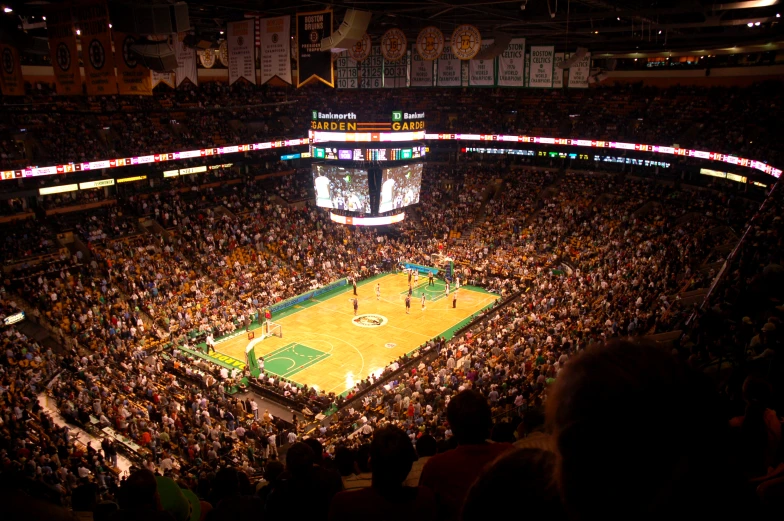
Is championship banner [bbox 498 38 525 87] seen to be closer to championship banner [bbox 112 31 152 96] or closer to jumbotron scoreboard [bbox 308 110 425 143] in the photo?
jumbotron scoreboard [bbox 308 110 425 143]

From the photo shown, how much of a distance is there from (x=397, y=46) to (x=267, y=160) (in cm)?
2191

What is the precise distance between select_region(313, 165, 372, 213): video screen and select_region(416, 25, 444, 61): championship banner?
10716 millimetres

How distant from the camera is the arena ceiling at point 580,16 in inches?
915

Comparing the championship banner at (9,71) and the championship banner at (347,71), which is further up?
the championship banner at (347,71)

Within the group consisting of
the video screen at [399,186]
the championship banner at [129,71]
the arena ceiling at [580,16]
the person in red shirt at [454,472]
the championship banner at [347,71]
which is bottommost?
the video screen at [399,186]

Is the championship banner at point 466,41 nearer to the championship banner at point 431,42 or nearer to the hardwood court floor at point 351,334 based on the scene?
the championship banner at point 431,42

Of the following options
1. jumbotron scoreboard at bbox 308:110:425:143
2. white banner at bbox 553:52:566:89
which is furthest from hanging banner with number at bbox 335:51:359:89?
white banner at bbox 553:52:566:89

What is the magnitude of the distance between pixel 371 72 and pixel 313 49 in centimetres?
1633

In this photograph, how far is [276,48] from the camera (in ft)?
66.1

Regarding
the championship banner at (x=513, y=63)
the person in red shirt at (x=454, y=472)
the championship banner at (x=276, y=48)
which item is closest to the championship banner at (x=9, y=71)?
the championship banner at (x=276, y=48)

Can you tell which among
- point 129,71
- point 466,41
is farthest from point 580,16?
point 129,71

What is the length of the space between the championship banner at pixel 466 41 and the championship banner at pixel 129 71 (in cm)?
1078

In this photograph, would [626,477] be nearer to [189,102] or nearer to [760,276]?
[760,276]

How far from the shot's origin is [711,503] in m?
1.14
